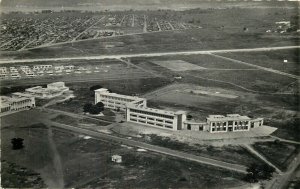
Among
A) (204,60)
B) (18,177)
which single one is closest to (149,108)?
(18,177)

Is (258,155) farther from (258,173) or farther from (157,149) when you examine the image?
(157,149)

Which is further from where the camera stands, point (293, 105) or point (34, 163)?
point (293, 105)

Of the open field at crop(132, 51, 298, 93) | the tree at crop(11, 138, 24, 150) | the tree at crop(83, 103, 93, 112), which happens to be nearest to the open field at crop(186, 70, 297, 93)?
the open field at crop(132, 51, 298, 93)

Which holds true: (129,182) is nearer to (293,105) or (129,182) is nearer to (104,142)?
(104,142)

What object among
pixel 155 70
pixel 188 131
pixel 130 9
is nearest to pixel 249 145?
pixel 188 131

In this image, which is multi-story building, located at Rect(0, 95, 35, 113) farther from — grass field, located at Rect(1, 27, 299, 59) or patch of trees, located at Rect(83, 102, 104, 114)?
grass field, located at Rect(1, 27, 299, 59)

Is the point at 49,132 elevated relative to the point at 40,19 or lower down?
lower down

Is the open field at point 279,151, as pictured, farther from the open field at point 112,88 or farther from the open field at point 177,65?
the open field at point 177,65
